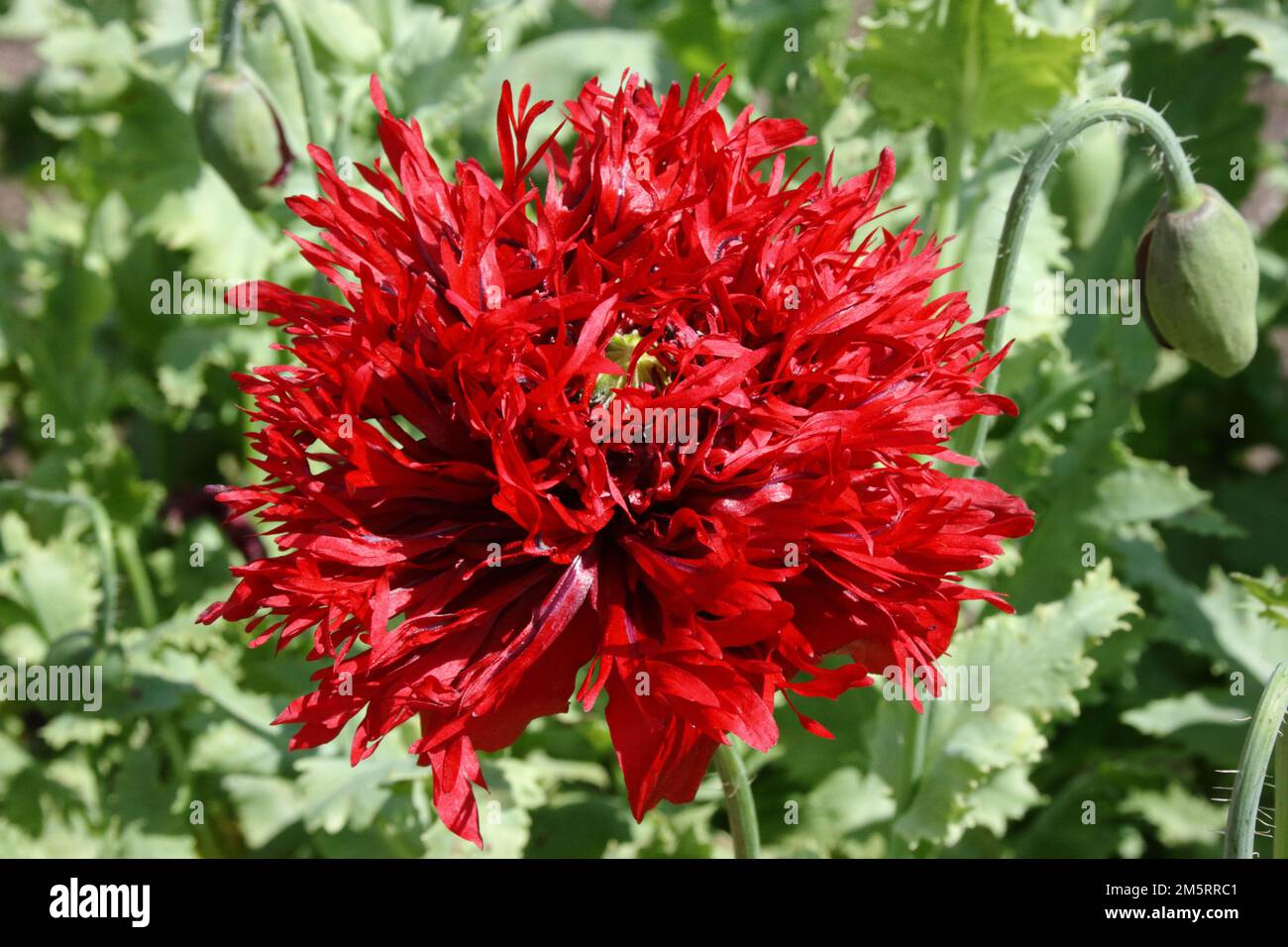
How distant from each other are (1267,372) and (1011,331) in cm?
132

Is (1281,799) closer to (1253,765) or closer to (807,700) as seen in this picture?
(1253,765)

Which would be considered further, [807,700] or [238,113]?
[807,700]

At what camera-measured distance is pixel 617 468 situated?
157cm

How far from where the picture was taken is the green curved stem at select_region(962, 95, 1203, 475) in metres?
1.81

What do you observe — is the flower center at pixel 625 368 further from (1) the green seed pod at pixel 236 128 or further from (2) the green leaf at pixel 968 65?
(2) the green leaf at pixel 968 65

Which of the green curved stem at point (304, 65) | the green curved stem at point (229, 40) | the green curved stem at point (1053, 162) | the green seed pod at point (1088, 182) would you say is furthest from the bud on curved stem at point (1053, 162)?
the green curved stem at point (229, 40)

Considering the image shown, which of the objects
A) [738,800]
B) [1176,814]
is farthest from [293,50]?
[1176,814]

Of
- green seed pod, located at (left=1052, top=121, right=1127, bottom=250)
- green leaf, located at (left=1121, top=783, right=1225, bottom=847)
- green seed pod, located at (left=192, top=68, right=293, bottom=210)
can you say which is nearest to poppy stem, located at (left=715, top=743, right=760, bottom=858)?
green seed pod, located at (left=192, top=68, right=293, bottom=210)

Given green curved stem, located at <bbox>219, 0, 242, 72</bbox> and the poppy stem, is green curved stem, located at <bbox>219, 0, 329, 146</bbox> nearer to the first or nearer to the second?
green curved stem, located at <bbox>219, 0, 242, 72</bbox>

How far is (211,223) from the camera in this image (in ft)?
10.3

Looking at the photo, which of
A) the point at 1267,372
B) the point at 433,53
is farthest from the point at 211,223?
the point at 1267,372

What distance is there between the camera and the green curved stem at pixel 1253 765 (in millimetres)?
1498

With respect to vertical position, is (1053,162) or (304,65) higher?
(304,65)

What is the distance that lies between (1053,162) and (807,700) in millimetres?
1302
